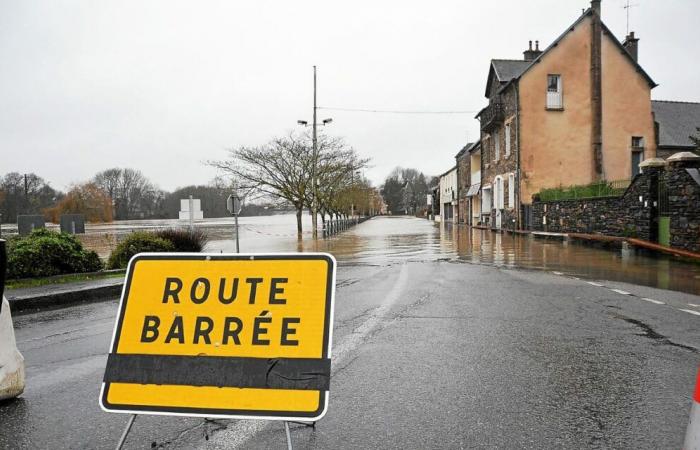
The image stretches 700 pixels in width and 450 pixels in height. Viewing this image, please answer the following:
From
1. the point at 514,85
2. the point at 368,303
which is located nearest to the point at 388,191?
the point at 514,85

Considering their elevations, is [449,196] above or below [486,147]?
below

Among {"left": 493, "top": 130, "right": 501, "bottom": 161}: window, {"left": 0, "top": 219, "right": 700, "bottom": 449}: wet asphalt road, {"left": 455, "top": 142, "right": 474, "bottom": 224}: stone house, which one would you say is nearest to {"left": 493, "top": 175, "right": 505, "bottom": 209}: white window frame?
{"left": 493, "top": 130, "right": 501, "bottom": 161}: window

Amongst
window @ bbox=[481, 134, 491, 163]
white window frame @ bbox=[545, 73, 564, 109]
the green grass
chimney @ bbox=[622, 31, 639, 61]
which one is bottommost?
the green grass

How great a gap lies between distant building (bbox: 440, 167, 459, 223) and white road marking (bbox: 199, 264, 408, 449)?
159ft

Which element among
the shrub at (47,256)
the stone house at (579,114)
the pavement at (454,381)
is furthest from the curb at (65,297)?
the stone house at (579,114)

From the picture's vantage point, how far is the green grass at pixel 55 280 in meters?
10.1

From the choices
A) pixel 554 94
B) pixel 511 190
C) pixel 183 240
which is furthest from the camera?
pixel 511 190

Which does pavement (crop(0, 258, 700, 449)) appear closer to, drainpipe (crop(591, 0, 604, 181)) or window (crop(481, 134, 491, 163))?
drainpipe (crop(591, 0, 604, 181))

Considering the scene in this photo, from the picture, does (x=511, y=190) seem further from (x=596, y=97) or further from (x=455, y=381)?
(x=455, y=381)

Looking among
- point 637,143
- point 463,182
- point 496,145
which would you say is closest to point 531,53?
point 496,145

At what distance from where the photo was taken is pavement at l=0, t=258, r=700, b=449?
3160 mm

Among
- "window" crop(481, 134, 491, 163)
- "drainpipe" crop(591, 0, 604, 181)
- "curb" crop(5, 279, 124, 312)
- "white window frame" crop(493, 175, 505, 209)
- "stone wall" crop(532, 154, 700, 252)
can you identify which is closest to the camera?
"curb" crop(5, 279, 124, 312)

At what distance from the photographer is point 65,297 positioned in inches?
353

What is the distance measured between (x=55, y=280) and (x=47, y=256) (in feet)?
2.50
